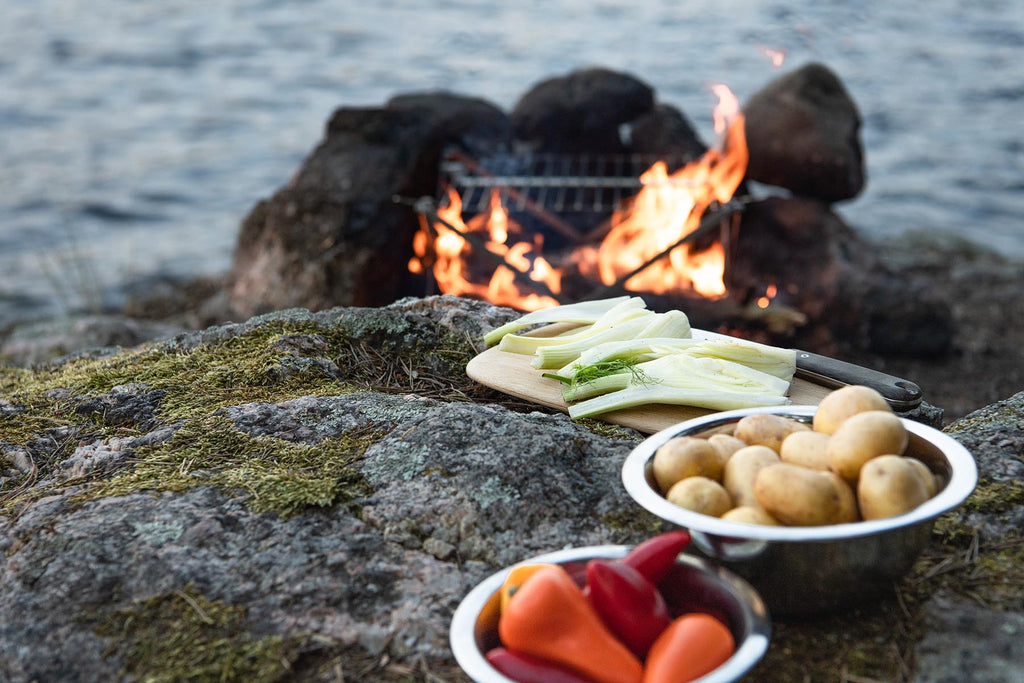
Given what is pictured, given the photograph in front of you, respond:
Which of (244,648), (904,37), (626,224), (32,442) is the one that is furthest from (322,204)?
(904,37)

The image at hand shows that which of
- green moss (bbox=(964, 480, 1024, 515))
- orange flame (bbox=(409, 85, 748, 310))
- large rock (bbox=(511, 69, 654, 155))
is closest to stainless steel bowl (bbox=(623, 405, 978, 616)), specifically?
green moss (bbox=(964, 480, 1024, 515))

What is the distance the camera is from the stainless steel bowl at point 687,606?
55.7 inches

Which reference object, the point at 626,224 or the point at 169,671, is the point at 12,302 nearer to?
the point at 626,224

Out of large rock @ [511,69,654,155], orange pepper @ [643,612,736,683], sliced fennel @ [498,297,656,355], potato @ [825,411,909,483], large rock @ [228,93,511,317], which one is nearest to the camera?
orange pepper @ [643,612,736,683]

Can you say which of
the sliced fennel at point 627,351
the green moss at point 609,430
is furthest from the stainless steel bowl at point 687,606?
the sliced fennel at point 627,351

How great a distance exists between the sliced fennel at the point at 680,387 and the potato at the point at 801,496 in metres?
0.91

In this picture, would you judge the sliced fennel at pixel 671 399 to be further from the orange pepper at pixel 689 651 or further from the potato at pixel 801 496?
the orange pepper at pixel 689 651

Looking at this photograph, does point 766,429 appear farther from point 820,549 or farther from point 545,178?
point 545,178

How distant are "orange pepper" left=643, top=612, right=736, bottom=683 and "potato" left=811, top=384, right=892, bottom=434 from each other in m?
0.62

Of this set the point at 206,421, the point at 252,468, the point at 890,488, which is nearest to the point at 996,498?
the point at 890,488

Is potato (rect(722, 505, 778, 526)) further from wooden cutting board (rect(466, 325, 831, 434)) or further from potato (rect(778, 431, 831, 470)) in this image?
wooden cutting board (rect(466, 325, 831, 434))

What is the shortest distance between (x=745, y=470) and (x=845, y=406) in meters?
0.28

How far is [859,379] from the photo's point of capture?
2.72 metres

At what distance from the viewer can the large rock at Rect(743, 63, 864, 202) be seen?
6.27 m
